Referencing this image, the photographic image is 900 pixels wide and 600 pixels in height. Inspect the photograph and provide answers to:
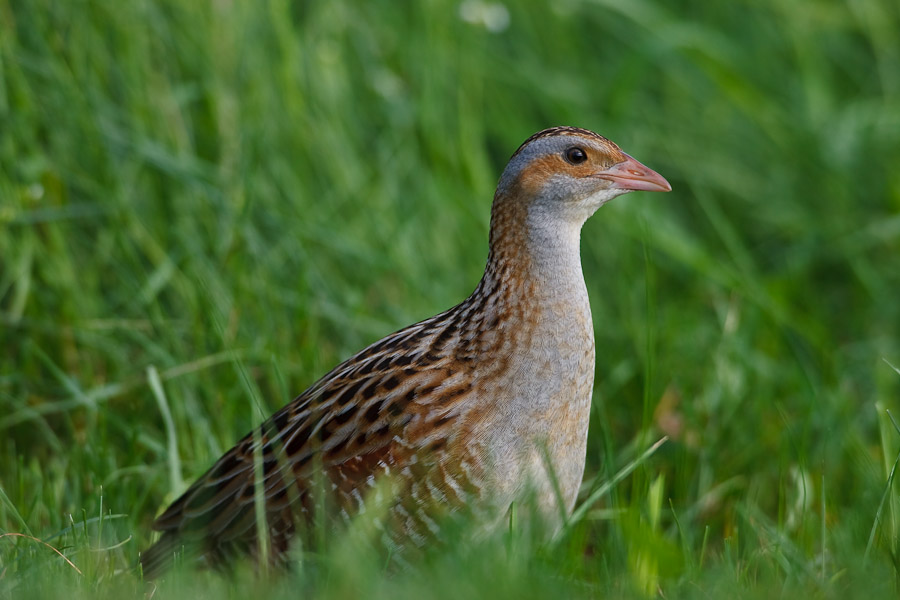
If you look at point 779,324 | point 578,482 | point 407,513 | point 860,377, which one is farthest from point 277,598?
point 860,377

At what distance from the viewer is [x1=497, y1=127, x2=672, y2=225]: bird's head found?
3.43 m

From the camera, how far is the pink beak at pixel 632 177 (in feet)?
11.4

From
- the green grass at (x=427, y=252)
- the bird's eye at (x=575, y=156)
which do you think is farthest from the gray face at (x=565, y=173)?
the green grass at (x=427, y=252)

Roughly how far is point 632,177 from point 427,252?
1.91 meters

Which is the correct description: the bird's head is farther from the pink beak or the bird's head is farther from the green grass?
the green grass

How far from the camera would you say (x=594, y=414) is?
4.71 metres

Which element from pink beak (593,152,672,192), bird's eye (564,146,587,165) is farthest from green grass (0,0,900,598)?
bird's eye (564,146,587,165)

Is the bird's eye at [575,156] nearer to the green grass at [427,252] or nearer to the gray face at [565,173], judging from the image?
the gray face at [565,173]

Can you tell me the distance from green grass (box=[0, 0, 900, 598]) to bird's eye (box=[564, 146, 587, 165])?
0.61 metres

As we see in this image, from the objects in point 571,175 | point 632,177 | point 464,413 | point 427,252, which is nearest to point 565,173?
point 571,175

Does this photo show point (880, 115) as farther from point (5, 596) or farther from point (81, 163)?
point (5, 596)

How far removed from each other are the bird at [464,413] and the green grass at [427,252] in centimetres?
19

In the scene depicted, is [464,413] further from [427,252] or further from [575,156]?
[427,252]

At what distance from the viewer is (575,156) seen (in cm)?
346
